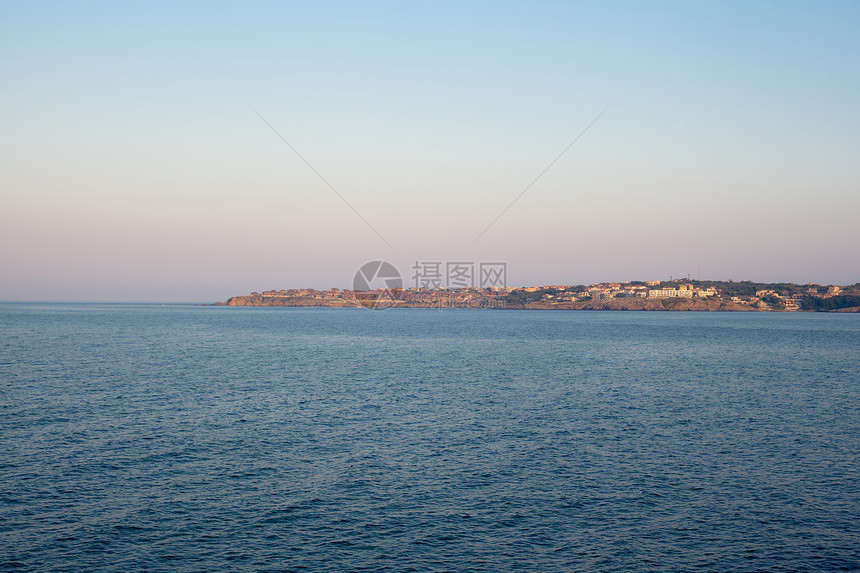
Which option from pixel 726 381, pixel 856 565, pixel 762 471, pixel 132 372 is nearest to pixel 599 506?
pixel 856 565

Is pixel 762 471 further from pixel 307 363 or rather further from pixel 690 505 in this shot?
pixel 307 363

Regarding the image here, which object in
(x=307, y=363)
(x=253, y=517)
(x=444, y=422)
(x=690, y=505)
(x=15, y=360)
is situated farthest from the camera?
(x=307, y=363)

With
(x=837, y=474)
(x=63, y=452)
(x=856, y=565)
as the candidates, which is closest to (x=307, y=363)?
(x=63, y=452)

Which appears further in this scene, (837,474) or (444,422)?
(444,422)

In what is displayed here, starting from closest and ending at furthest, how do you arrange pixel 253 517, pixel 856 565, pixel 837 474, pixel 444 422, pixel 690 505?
pixel 856 565
pixel 253 517
pixel 690 505
pixel 837 474
pixel 444 422

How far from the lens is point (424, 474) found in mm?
24812

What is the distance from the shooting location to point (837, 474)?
25.3 metres

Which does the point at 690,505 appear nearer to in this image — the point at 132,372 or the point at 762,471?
the point at 762,471

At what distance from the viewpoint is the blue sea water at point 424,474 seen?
58.7 ft

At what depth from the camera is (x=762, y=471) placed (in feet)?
84.1

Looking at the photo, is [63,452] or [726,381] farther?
[726,381]

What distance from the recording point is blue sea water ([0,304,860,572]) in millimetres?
17906

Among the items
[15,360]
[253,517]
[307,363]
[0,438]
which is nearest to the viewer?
[253,517]

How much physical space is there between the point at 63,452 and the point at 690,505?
26.8m
